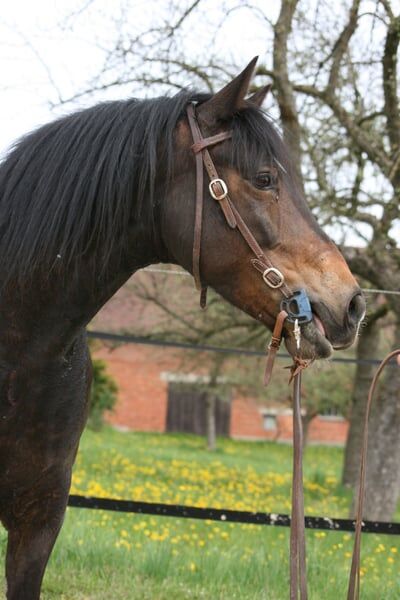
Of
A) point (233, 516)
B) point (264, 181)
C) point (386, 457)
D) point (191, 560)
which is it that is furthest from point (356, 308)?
point (386, 457)

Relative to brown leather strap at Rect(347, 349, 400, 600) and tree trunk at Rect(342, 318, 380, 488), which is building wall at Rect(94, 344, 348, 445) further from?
brown leather strap at Rect(347, 349, 400, 600)

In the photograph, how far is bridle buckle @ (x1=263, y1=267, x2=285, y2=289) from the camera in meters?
2.17

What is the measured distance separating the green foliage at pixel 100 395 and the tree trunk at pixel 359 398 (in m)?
10.5

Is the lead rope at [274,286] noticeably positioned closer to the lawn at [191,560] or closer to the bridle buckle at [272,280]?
the bridle buckle at [272,280]

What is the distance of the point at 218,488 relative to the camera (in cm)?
1134

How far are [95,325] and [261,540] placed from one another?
28.1 ft

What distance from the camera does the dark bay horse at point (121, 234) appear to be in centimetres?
220

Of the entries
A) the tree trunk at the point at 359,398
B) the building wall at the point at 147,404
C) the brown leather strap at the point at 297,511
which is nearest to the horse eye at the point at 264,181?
the brown leather strap at the point at 297,511

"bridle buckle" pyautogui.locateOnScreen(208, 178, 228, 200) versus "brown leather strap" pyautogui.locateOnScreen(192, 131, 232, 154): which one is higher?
"brown leather strap" pyautogui.locateOnScreen(192, 131, 232, 154)

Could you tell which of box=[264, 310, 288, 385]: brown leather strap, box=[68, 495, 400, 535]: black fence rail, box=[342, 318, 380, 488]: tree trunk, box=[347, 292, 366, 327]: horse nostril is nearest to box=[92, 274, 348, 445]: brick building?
box=[342, 318, 380, 488]: tree trunk

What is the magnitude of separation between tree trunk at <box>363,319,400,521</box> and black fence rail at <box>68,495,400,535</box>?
3.83m

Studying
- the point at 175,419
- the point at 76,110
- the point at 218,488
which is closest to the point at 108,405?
the point at 175,419

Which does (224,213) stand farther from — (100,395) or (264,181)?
(100,395)

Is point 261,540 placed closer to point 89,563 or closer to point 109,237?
point 89,563
